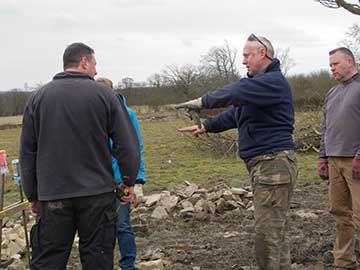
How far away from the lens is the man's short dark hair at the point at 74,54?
388cm

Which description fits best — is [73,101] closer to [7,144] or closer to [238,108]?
[238,108]

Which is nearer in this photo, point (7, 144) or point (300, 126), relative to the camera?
point (300, 126)

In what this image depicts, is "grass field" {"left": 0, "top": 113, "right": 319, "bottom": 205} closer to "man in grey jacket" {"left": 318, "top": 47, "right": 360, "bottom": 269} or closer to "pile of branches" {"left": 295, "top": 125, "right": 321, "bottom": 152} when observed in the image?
"pile of branches" {"left": 295, "top": 125, "right": 321, "bottom": 152}

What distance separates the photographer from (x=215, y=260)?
19.5ft


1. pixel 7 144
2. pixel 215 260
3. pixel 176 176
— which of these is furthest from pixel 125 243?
pixel 7 144

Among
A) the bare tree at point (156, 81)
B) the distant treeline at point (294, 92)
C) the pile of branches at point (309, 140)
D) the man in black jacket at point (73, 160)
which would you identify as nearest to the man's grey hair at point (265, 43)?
the man in black jacket at point (73, 160)

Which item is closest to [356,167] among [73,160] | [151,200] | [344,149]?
[344,149]

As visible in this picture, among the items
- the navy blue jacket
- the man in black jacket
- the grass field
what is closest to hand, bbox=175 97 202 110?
the navy blue jacket

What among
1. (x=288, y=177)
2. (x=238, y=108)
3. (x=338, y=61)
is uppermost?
(x=338, y=61)

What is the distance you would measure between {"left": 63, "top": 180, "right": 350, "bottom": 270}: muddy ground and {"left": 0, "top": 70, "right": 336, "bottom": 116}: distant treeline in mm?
16252

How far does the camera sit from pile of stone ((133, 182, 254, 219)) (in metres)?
8.54

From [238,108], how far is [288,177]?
2.35 feet

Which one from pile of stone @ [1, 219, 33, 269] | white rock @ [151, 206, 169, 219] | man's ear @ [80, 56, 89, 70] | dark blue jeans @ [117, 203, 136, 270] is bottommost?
white rock @ [151, 206, 169, 219]

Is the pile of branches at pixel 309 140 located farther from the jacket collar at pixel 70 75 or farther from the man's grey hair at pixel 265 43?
the jacket collar at pixel 70 75
